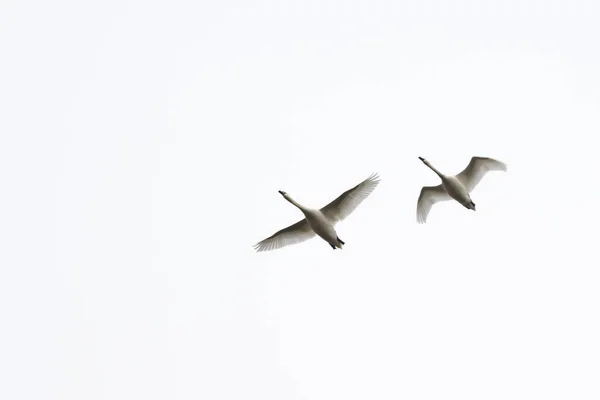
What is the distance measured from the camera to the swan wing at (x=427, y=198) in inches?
2371

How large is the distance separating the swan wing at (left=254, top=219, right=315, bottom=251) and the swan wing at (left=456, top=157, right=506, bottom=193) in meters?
7.45

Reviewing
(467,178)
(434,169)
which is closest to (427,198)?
(434,169)

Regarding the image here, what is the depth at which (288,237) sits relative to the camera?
5744 centimetres

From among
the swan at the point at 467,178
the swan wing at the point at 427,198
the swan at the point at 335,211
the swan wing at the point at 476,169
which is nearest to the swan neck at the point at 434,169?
the swan at the point at 467,178

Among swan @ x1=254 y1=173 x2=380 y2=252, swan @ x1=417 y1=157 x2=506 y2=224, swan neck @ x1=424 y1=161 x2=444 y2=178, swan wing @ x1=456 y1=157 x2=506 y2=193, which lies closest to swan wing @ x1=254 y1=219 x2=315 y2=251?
swan @ x1=254 y1=173 x2=380 y2=252

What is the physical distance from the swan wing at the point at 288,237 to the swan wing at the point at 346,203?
2.43 metres

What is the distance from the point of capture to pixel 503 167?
56781 millimetres

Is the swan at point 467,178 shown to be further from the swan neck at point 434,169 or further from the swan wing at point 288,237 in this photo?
the swan wing at point 288,237

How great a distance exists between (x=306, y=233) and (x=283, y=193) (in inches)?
84.2

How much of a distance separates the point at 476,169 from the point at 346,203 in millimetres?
6647

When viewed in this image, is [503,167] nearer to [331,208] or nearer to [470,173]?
[470,173]

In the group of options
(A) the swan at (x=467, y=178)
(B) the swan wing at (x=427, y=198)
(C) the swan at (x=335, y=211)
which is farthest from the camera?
(B) the swan wing at (x=427, y=198)

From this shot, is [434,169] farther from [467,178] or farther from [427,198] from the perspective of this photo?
[427,198]

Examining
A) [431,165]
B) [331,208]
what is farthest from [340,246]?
[431,165]
